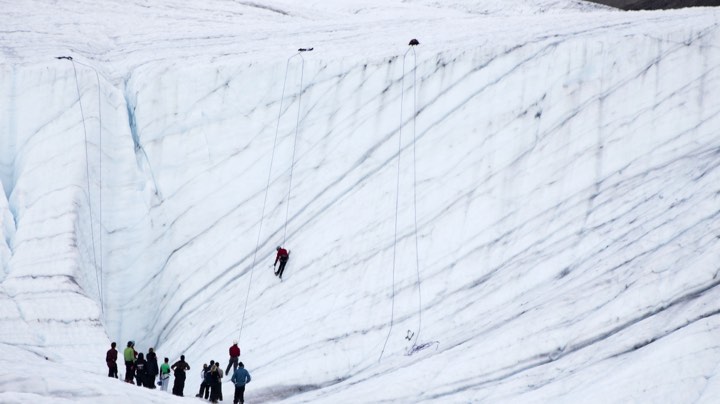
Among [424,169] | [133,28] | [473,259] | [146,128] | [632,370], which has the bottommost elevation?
[632,370]

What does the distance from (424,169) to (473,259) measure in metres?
2.82

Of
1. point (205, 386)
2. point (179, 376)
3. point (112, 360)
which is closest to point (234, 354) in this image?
point (205, 386)

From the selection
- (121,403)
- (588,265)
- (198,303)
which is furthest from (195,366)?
(588,265)

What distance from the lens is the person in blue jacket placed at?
16938mm

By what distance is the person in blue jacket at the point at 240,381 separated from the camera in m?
16.9

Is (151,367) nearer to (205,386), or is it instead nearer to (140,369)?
(140,369)

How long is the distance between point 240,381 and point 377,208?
590 centimetres

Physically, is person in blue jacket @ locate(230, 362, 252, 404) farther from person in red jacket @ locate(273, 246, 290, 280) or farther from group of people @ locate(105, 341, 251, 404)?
person in red jacket @ locate(273, 246, 290, 280)

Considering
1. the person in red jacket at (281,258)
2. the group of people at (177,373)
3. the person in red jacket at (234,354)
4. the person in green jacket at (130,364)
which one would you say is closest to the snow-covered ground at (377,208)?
the person in red jacket at (281,258)

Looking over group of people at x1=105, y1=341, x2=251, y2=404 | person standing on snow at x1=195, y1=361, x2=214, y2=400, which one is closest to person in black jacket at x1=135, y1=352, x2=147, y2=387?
group of people at x1=105, y1=341, x2=251, y2=404

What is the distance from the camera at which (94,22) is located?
29.6 metres

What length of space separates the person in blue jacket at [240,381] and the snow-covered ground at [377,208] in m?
0.80

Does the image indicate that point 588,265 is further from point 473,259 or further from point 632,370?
point 632,370

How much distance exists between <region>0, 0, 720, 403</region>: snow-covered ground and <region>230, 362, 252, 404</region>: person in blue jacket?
80 cm
